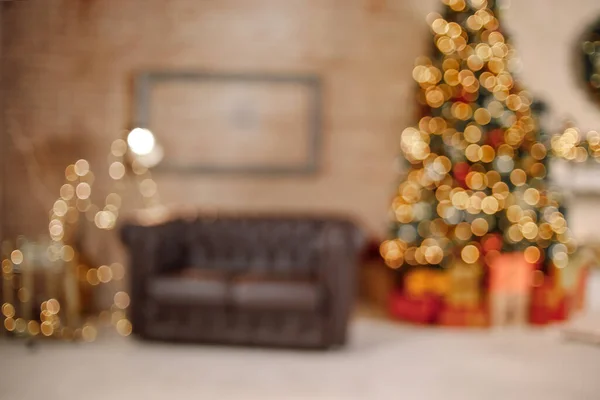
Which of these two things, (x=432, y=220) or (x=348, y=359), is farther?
(x=432, y=220)

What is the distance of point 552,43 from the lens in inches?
207

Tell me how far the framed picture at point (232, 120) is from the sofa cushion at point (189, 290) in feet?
5.15

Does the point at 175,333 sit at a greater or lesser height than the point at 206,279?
lesser

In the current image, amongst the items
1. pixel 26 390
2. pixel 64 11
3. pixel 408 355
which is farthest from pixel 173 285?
pixel 64 11

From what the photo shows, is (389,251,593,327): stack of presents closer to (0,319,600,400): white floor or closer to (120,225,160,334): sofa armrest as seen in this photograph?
(0,319,600,400): white floor

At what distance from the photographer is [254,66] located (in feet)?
16.6

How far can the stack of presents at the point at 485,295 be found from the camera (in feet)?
14.2

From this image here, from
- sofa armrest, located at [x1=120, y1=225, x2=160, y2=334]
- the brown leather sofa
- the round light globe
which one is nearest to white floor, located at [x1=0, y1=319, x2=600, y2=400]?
the brown leather sofa

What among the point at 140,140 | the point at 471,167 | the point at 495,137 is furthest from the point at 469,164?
the point at 140,140

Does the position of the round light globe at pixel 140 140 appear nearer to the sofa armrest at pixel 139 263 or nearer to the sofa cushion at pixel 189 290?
the sofa armrest at pixel 139 263

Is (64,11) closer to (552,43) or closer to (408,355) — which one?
(408,355)

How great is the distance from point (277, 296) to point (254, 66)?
237 centimetres

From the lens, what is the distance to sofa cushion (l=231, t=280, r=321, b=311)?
361 centimetres

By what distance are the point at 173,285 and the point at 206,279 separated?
223 mm
